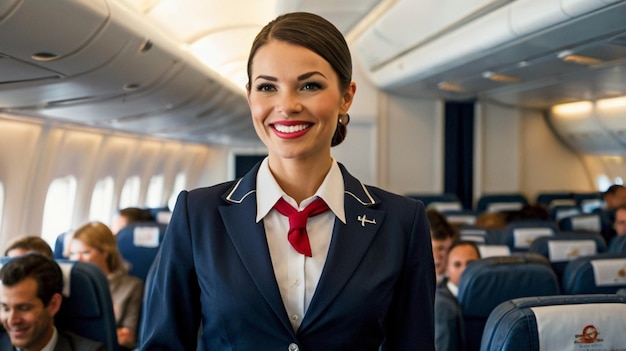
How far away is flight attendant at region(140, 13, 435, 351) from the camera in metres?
1.44

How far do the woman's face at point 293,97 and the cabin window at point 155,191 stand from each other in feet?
44.3

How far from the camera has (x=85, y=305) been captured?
11.0ft

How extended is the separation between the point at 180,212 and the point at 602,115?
410 inches

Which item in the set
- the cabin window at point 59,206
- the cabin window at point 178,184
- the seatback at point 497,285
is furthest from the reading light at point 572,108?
the cabin window at point 178,184

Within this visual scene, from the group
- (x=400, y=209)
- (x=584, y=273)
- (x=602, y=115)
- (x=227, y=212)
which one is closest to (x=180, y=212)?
(x=227, y=212)

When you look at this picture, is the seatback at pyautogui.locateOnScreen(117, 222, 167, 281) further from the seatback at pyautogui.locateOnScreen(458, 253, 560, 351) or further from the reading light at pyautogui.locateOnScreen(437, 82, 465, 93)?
the reading light at pyautogui.locateOnScreen(437, 82, 465, 93)

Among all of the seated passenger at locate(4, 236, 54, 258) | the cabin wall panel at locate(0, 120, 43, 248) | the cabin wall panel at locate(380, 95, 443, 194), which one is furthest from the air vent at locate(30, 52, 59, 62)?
the cabin wall panel at locate(380, 95, 443, 194)

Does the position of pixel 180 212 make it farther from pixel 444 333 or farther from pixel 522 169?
pixel 522 169

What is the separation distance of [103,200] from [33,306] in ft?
25.3

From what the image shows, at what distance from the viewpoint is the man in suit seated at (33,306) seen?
3176mm

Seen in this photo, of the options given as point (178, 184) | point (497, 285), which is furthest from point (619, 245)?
point (178, 184)

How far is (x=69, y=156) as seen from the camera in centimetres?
815

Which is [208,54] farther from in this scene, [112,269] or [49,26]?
[49,26]

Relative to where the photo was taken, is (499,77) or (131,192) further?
(131,192)
